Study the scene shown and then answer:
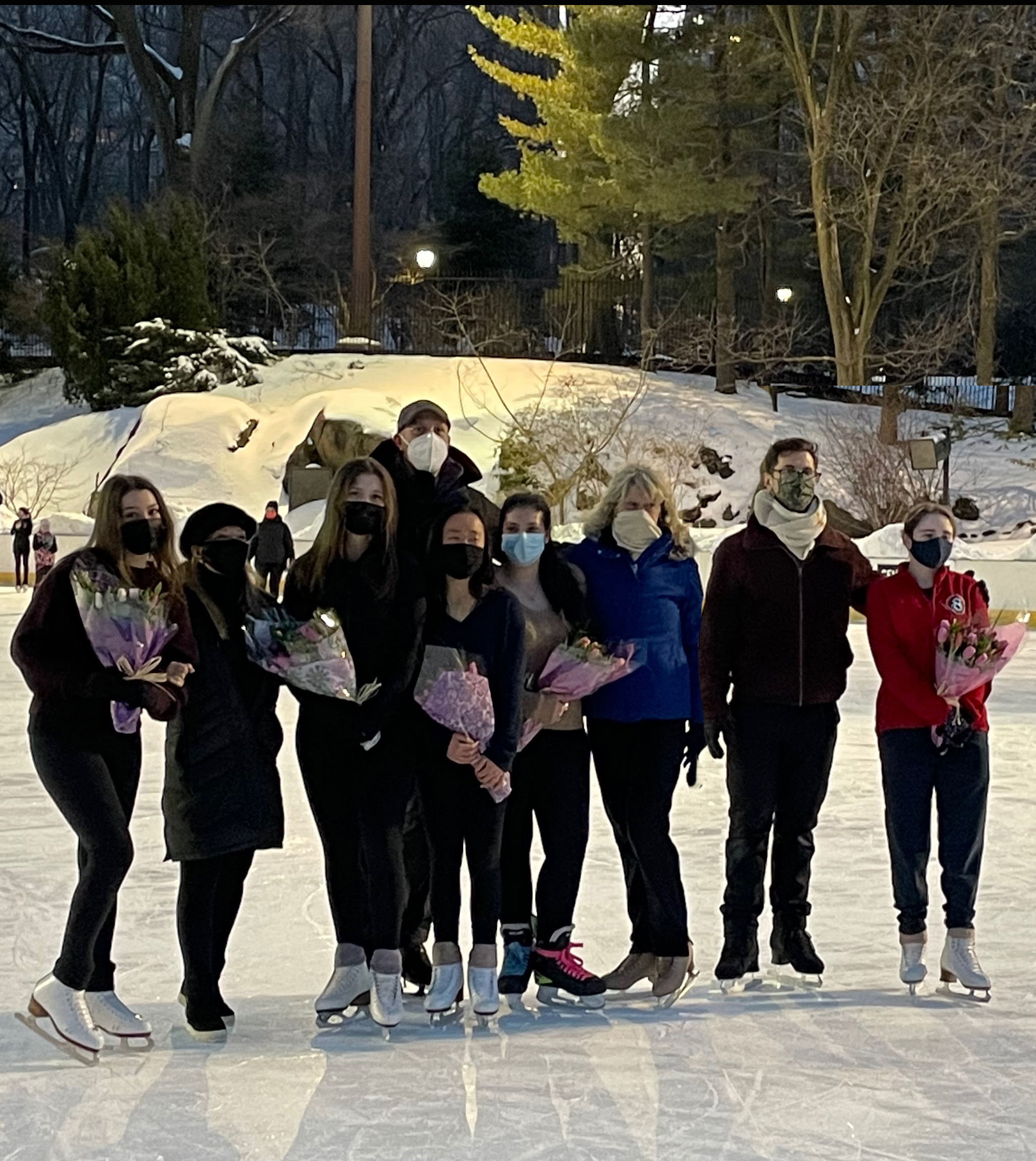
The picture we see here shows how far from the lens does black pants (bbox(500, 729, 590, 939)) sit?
189 inches

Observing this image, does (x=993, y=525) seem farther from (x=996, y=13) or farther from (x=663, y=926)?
(x=663, y=926)

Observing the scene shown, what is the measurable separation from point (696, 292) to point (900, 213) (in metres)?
4.84

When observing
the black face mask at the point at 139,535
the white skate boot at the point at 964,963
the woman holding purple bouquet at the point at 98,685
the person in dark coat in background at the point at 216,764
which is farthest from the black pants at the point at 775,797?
the black face mask at the point at 139,535

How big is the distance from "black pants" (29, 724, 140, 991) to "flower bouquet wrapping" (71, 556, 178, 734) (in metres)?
0.15

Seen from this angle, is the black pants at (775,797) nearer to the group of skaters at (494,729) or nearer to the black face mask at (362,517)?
the group of skaters at (494,729)

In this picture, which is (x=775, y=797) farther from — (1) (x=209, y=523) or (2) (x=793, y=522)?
(1) (x=209, y=523)

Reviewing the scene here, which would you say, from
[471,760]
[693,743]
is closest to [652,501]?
[693,743]

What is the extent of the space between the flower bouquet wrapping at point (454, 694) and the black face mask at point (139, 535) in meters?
0.80

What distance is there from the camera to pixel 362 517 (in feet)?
14.6

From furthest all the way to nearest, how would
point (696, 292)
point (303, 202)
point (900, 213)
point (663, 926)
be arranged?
point (303, 202) → point (696, 292) → point (900, 213) → point (663, 926)

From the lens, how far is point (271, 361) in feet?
88.0

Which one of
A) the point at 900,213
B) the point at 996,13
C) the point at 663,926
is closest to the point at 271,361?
the point at 900,213

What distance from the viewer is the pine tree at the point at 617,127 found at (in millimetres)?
25719

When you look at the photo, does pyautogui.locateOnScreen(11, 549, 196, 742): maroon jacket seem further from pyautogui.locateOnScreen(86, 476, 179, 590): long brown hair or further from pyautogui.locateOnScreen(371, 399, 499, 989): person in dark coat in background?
pyautogui.locateOnScreen(371, 399, 499, 989): person in dark coat in background
